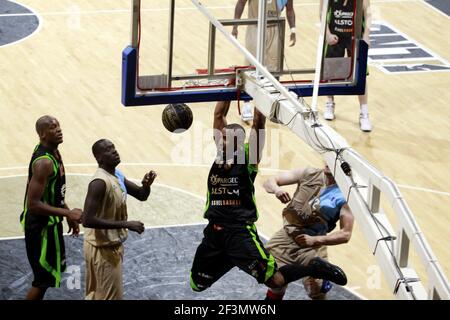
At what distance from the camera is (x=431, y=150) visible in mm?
13289

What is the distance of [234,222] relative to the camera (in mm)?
9078

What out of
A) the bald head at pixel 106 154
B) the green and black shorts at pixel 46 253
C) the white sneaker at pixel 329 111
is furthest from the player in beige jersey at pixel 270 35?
the green and black shorts at pixel 46 253

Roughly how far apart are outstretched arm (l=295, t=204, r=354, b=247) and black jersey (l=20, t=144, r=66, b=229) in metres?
1.90

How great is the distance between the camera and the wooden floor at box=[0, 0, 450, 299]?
11555 mm

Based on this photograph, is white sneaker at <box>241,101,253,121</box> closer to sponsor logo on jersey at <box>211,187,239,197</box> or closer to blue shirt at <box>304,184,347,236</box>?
blue shirt at <box>304,184,347,236</box>

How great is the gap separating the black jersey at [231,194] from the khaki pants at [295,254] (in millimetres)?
537

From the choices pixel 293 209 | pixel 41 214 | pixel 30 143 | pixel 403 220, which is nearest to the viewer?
pixel 403 220

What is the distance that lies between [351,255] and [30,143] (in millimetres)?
4093

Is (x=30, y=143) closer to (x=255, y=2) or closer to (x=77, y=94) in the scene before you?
(x=77, y=94)

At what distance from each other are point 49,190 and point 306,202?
205 centimetres

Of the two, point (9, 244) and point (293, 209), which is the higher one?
point (293, 209)

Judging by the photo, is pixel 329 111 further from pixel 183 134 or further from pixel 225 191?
pixel 225 191

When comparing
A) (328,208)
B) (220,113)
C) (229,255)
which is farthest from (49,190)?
(220,113)
